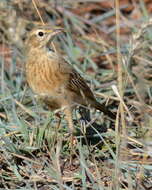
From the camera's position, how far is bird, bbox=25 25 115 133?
5.88 m

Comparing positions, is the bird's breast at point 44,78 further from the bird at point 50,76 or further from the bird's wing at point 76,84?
the bird's wing at point 76,84

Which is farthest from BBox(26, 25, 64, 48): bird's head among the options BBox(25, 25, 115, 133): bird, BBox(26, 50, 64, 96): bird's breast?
BBox(26, 50, 64, 96): bird's breast

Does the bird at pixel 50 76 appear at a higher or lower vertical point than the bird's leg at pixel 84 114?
higher

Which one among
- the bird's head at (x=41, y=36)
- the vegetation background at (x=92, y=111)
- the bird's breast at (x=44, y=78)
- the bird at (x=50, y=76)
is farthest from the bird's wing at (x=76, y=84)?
the bird's head at (x=41, y=36)

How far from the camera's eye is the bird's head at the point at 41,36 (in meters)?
5.97

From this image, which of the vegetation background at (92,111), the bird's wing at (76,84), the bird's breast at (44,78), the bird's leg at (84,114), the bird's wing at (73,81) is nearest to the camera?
the vegetation background at (92,111)

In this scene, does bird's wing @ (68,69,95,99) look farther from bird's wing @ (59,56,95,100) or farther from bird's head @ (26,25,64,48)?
bird's head @ (26,25,64,48)

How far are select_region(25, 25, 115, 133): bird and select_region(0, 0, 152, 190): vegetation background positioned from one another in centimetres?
18

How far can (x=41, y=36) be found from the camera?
6.08 meters

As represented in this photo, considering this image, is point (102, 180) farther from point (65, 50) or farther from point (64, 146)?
point (65, 50)

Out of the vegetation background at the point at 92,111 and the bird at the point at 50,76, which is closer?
the vegetation background at the point at 92,111

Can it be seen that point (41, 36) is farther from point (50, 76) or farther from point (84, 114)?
point (84, 114)

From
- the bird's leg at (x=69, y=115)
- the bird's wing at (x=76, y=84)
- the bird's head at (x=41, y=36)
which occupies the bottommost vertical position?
the bird's leg at (x=69, y=115)

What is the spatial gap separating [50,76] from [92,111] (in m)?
1.05
